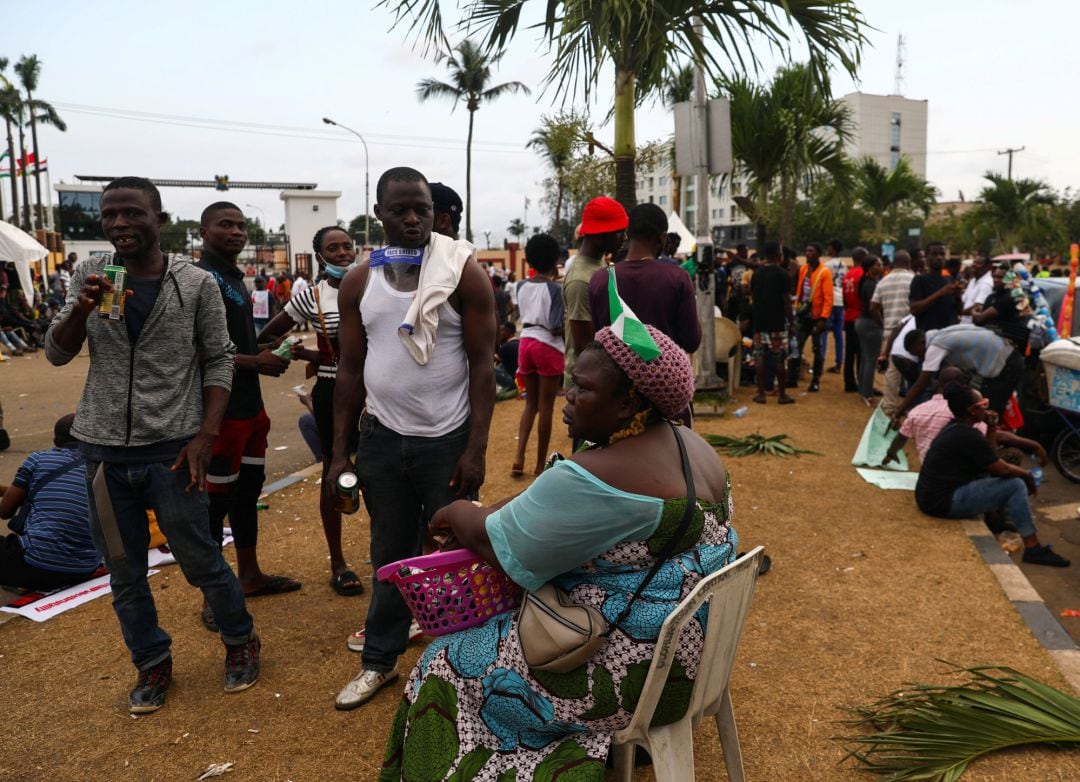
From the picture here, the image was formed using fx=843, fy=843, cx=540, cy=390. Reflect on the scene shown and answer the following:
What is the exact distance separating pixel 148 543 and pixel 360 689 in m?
0.99

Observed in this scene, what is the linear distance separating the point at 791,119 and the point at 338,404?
50.9 ft

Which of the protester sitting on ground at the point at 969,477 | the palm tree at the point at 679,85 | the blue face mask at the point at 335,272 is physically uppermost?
the palm tree at the point at 679,85

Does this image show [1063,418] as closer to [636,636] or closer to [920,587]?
[920,587]

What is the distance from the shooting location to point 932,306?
342 inches

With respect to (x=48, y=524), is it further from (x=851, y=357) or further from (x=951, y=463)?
(x=851, y=357)

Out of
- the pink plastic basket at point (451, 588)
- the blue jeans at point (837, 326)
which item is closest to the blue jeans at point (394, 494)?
the pink plastic basket at point (451, 588)

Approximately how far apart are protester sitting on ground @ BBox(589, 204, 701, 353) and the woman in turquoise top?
7.64 ft

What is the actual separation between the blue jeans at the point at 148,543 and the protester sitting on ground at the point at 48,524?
1.37 metres

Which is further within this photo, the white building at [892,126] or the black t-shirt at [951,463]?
the white building at [892,126]

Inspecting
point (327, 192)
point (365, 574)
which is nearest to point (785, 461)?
point (365, 574)

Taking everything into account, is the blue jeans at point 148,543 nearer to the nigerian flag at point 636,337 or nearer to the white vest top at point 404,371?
the white vest top at point 404,371

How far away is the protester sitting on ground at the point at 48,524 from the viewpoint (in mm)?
4355

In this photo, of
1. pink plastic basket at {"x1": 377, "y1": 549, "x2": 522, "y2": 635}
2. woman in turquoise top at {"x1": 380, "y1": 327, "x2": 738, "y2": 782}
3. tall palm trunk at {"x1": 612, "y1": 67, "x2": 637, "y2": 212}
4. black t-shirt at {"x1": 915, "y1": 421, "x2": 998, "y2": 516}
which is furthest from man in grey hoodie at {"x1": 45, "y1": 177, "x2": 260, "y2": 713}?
tall palm trunk at {"x1": 612, "y1": 67, "x2": 637, "y2": 212}

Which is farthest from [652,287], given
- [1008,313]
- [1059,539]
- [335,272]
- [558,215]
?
[558,215]
